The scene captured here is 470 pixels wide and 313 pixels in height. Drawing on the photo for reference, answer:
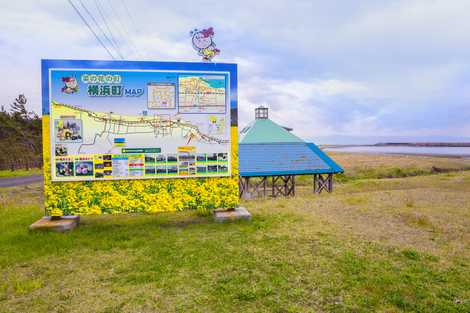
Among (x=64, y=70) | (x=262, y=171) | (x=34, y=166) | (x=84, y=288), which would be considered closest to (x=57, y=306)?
(x=84, y=288)

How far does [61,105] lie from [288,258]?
829cm

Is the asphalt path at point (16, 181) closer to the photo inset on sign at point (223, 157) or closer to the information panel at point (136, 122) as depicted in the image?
the information panel at point (136, 122)

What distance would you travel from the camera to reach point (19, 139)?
164ft

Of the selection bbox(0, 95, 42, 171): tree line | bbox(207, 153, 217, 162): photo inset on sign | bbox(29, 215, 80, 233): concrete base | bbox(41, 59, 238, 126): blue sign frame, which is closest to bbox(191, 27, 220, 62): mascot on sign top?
bbox(41, 59, 238, 126): blue sign frame

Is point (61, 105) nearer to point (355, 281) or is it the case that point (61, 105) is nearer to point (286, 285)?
point (286, 285)

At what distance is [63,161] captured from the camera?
9484mm

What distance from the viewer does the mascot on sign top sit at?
10.6 meters

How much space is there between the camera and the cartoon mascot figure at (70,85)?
31.0ft

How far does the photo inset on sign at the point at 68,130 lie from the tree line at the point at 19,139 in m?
45.4

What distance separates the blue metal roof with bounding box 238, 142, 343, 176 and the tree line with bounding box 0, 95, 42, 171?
4258cm

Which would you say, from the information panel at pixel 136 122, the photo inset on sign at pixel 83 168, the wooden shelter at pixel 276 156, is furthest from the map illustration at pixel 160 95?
the wooden shelter at pixel 276 156

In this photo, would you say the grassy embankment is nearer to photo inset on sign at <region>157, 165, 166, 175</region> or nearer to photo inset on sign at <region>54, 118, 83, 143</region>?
photo inset on sign at <region>157, 165, 166, 175</region>

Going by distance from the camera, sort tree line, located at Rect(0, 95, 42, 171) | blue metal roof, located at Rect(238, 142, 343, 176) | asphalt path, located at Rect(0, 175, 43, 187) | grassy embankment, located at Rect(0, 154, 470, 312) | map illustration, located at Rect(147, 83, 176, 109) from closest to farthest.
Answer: grassy embankment, located at Rect(0, 154, 470, 312), map illustration, located at Rect(147, 83, 176, 109), blue metal roof, located at Rect(238, 142, 343, 176), asphalt path, located at Rect(0, 175, 43, 187), tree line, located at Rect(0, 95, 42, 171)

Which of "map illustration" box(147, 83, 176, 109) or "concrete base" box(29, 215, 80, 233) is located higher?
"map illustration" box(147, 83, 176, 109)
